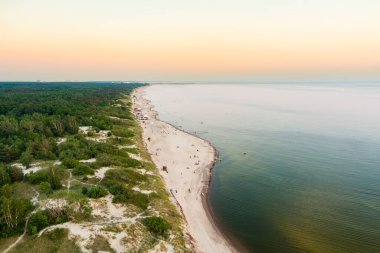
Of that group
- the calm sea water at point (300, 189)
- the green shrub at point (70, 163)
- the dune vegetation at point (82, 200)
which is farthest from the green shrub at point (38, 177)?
the calm sea water at point (300, 189)

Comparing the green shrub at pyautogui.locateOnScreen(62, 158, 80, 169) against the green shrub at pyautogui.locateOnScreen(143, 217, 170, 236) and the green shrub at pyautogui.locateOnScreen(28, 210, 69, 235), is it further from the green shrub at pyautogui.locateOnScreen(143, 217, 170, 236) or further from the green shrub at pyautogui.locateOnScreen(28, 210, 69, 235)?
the green shrub at pyautogui.locateOnScreen(143, 217, 170, 236)

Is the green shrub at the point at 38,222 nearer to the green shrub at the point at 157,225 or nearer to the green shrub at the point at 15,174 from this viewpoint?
the green shrub at the point at 157,225

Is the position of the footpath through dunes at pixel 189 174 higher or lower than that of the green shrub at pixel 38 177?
lower

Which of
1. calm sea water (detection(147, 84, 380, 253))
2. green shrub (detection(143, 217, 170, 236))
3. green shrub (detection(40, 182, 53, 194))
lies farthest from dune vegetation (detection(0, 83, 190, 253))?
calm sea water (detection(147, 84, 380, 253))

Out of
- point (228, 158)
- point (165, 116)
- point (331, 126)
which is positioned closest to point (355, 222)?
point (228, 158)

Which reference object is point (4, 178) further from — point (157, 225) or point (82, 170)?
point (157, 225)
